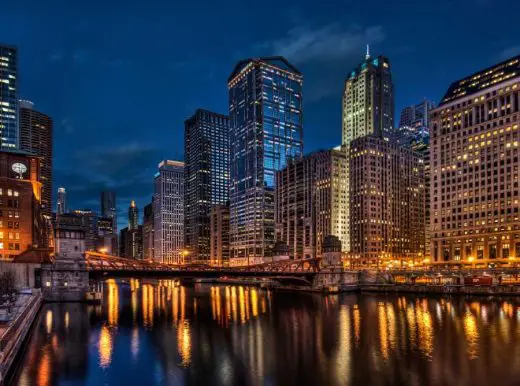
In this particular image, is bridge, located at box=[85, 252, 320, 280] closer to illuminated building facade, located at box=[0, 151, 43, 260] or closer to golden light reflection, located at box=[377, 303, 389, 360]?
illuminated building facade, located at box=[0, 151, 43, 260]

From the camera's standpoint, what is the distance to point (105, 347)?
58844 mm

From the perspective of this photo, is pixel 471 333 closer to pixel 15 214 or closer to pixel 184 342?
pixel 184 342

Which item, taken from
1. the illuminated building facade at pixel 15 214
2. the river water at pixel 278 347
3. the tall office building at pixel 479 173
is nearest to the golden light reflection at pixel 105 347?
the river water at pixel 278 347

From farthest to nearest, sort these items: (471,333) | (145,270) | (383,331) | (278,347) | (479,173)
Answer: (479,173) < (145,270) < (383,331) < (471,333) < (278,347)

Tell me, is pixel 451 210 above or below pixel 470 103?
below

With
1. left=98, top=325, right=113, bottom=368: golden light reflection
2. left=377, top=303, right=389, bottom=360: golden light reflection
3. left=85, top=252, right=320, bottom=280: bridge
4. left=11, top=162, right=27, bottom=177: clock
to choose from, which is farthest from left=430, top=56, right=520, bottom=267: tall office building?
left=11, top=162, right=27, bottom=177: clock

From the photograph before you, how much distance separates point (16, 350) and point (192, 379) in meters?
20.0

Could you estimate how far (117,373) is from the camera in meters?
46.8

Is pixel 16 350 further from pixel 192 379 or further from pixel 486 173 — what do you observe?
pixel 486 173

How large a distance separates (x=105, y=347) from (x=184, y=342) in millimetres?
10182

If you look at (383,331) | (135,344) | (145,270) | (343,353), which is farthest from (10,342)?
(145,270)

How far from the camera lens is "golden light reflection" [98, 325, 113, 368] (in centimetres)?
5138

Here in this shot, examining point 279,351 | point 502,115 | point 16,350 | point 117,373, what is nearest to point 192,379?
point 117,373

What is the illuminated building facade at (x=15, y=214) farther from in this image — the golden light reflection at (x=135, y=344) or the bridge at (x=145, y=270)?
the golden light reflection at (x=135, y=344)
